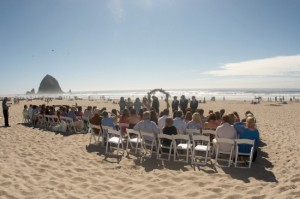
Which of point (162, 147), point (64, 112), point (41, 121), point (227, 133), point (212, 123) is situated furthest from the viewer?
point (41, 121)

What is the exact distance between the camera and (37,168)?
246 inches

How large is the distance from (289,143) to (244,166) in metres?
3.61

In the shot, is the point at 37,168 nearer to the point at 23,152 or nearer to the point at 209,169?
the point at 23,152

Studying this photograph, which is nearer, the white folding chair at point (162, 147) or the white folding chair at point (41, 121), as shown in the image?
the white folding chair at point (162, 147)

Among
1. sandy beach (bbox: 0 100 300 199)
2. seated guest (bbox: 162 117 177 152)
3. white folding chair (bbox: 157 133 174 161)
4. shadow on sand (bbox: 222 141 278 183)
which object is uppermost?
seated guest (bbox: 162 117 177 152)

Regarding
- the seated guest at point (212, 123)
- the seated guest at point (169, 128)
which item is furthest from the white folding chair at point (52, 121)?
the seated guest at point (212, 123)

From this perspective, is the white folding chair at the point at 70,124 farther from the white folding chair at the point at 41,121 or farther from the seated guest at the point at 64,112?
the white folding chair at the point at 41,121

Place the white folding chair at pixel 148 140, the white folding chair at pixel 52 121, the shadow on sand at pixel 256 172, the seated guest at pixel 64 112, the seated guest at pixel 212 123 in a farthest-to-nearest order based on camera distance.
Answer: the white folding chair at pixel 52 121 → the seated guest at pixel 64 112 → the seated guest at pixel 212 123 → the white folding chair at pixel 148 140 → the shadow on sand at pixel 256 172

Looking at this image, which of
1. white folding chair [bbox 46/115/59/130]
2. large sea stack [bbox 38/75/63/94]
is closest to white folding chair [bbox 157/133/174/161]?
white folding chair [bbox 46/115/59/130]

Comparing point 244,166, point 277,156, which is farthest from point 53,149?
point 277,156

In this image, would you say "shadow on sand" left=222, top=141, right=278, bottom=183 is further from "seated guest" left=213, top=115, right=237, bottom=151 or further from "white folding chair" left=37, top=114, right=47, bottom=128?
"white folding chair" left=37, top=114, right=47, bottom=128

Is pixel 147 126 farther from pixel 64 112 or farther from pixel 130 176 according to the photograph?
pixel 64 112

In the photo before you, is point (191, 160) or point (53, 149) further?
point (53, 149)

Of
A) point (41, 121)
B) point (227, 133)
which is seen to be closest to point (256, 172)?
point (227, 133)
